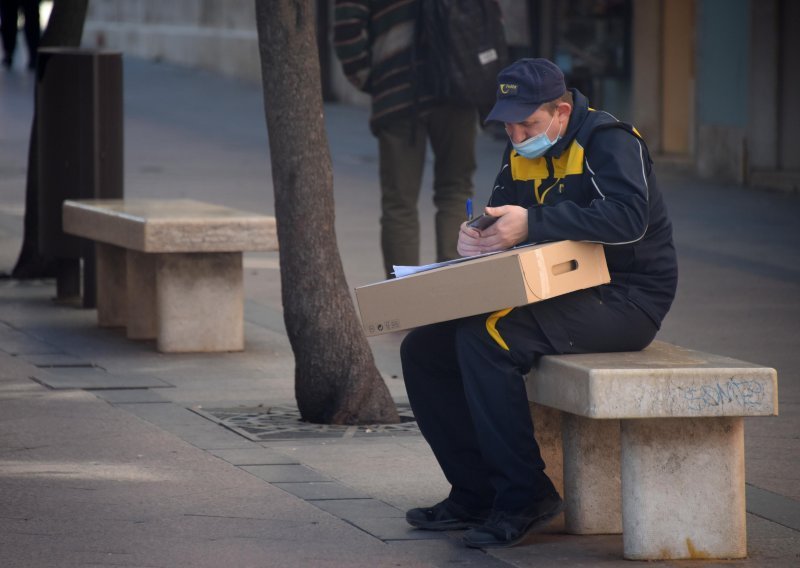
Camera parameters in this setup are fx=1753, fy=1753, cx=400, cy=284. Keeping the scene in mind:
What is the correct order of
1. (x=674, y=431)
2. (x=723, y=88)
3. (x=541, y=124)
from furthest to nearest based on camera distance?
1. (x=723, y=88)
2. (x=541, y=124)
3. (x=674, y=431)

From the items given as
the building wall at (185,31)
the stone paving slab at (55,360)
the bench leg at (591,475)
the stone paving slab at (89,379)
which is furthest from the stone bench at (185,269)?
the building wall at (185,31)

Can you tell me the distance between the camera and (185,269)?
8.40m

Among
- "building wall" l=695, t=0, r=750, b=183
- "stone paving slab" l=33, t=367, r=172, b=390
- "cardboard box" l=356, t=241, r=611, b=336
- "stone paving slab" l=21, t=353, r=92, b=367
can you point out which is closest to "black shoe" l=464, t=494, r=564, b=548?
"cardboard box" l=356, t=241, r=611, b=336

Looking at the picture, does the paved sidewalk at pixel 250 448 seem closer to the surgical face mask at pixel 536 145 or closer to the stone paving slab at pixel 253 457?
the stone paving slab at pixel 253 457

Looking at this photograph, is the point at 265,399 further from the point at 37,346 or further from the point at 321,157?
the point at 37,346

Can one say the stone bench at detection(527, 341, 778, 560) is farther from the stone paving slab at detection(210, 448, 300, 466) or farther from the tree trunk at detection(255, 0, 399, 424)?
the tree trunk at detection(255, 0, 399, 424)

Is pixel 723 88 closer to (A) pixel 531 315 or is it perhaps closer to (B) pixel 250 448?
(B) pixel 250 448

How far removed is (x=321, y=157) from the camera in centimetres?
688

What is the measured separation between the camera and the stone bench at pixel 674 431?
15.5 feet

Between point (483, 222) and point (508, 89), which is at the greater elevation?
point (508, 89)

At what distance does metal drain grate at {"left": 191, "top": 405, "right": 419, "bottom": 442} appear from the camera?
661 centimetres

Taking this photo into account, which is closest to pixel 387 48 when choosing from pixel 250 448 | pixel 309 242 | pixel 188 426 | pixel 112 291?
pixel 112 291

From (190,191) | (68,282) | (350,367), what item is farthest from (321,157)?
(190,191)

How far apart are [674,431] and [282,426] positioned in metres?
2.28
